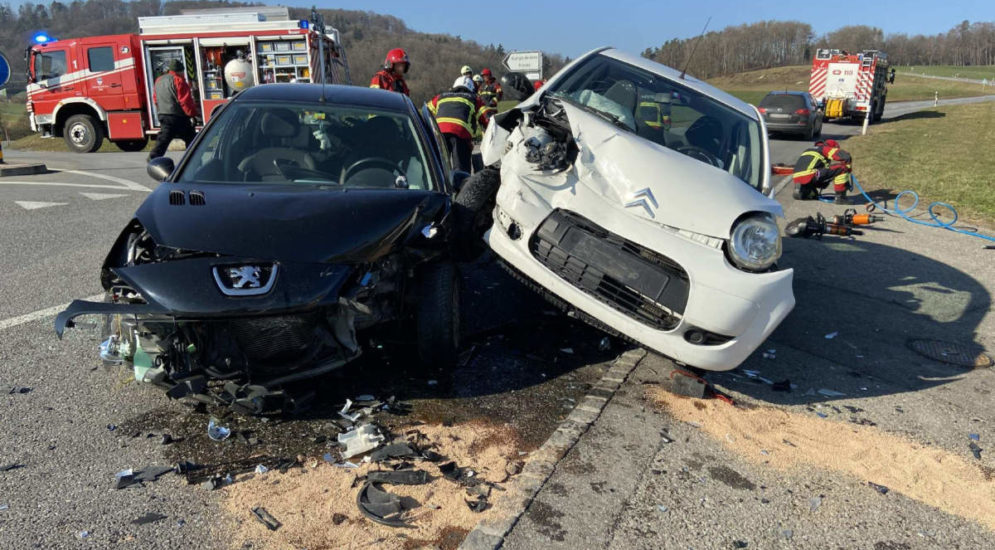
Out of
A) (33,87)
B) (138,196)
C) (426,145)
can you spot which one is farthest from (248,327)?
(33,87)

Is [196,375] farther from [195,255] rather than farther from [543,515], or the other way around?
[543,515]

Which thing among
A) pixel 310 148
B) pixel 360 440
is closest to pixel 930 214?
pixel 310 148

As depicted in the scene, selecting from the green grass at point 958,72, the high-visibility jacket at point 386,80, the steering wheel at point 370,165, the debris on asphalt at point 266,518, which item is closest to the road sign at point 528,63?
the high-visibility jacket at point 386,80

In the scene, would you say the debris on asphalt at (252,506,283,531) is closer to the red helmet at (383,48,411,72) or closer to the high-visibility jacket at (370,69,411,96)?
the high-visibility jacket at (370,69,411,96)

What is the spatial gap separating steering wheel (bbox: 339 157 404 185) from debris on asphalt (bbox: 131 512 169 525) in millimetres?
2208

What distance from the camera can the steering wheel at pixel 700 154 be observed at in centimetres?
470

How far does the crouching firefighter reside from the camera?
10664mm

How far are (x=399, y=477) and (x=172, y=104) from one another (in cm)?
985

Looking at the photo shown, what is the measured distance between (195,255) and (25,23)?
319 feet

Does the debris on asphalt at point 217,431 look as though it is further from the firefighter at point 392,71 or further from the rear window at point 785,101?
the rear window at point 785,101

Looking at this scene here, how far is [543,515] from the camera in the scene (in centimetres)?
270

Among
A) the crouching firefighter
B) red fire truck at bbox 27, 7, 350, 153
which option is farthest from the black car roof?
red fire truck at bbox 27, 7, 350, 153

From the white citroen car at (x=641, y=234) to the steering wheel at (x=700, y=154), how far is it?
15 millimetres

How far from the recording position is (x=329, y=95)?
15.5 ft
